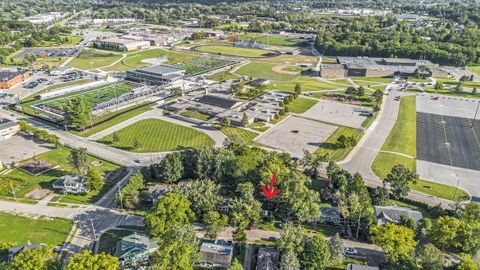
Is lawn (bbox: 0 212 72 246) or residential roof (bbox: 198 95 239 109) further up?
residential roof (bbox: 198 95 239 109)

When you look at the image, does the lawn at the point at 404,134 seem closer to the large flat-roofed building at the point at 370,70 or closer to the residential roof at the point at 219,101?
the large flat-roofed building at the point at 370,70

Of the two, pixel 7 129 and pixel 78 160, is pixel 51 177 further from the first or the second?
pixel 7 129

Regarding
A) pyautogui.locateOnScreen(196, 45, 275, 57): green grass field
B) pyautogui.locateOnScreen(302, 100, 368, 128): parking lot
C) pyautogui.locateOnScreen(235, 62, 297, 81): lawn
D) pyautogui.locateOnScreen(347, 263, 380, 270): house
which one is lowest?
pyautogui.locateOnScreen(347, 263, 380, 270): house

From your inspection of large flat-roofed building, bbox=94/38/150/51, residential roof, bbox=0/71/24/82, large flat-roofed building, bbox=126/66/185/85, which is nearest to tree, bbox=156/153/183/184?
large flat-roofed building, bbox=126/66/185/85

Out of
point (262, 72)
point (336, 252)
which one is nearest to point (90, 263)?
point (336, 252)

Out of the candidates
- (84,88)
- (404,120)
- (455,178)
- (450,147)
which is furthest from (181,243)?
(84,88)

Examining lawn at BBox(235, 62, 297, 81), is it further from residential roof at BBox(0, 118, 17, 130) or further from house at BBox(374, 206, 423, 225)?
house at BBox(374, 206, 423, 225)

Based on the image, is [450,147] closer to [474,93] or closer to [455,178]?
[455,178]
